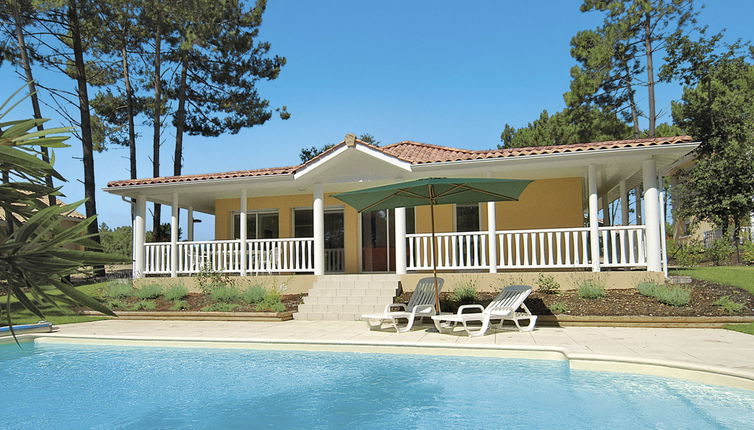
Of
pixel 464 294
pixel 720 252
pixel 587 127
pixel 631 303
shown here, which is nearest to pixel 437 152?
pixel 464 294

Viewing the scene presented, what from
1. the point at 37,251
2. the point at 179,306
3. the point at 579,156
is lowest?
the point at 179,306

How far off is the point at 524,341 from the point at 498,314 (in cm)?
95

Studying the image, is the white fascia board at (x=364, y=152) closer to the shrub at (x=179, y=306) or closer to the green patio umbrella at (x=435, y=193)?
the green patio umbrella at (x=435, y=193)

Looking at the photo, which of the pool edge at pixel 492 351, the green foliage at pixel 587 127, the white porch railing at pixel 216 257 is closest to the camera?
the pool edge at pixel 492 351

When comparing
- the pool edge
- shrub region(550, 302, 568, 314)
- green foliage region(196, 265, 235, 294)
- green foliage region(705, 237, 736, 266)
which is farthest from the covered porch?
green foliage region(705, 237, 736, 266)

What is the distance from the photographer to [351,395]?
19.6ft

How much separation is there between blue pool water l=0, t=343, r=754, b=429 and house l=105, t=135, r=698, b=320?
225 inches

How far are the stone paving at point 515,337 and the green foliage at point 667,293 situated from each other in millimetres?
938

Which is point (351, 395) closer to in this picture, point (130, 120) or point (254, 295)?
point (254, 295)

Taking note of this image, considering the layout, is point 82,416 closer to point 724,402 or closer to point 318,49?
point 724,402

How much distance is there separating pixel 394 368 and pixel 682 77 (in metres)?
26.0

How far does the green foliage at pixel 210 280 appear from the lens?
1429 centimetres

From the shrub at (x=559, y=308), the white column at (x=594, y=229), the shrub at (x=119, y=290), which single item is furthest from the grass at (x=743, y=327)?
the shrub at (x=119, y=290)

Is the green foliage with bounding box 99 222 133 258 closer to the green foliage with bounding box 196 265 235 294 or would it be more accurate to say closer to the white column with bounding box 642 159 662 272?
the green foliage with bounding box 196 265 235 294
